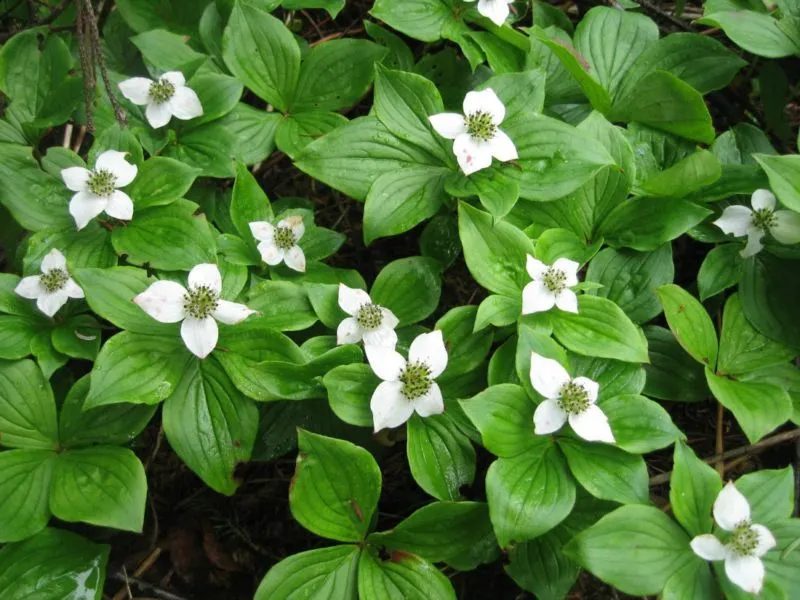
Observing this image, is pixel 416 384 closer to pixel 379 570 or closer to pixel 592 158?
pixel 379 570

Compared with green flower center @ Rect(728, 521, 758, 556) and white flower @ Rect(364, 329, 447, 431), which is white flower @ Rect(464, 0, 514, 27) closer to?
white flower @ Rect(364, 329, 447, 431)

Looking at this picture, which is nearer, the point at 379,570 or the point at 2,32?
the point at 379,570

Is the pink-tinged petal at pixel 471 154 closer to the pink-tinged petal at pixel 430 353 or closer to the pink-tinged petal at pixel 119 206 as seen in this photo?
the pink-tinged petal at pixel 430 353

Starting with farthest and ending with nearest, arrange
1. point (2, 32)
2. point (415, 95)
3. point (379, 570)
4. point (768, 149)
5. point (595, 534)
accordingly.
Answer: point (2, 32) → point (768, 149) → point (415, 95) → point (379, 570) → point (595, 534)

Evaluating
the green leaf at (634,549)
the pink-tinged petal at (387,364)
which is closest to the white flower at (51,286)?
the pink-tinged petal at (387,364)

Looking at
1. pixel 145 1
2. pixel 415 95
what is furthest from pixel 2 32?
pixel 415 95

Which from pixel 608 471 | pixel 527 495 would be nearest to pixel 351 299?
pixel 527 495
